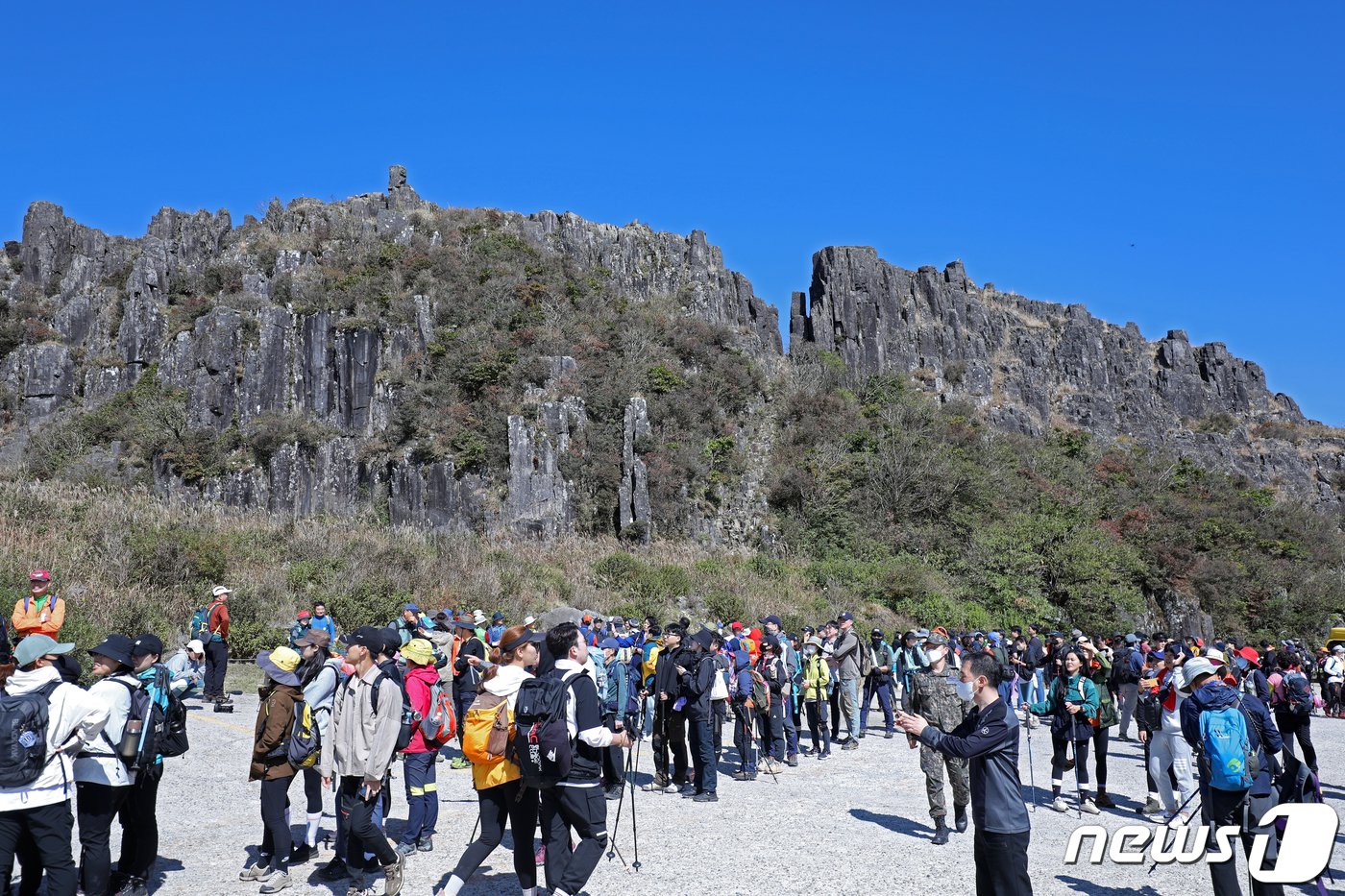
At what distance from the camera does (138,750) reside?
5383 mm

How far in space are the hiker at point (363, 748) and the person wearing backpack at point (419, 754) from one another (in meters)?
0.60

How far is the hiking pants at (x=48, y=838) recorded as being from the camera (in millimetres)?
4773

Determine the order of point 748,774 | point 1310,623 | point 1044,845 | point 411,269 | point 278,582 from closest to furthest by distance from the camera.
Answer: point 1044,845 < point 748,774 < point 278,582 < point 1310,623 < point 411,269

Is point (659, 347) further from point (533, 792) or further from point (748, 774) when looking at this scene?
point (533, 792)

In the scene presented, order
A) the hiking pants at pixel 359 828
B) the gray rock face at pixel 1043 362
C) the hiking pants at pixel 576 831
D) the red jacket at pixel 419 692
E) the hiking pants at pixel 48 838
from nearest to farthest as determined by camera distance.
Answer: the hiking pants at pixel 48 838, the hiking pants at pixel 576 831, the hiking pants at pixel 359 828, the red jacket at pixel 419 692, the gray rock face at pixel 1043 362

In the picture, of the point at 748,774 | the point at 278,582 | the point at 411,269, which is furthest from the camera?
the point at 411,269

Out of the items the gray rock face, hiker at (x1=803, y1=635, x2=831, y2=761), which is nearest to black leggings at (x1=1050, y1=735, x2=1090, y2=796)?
hiker at (x1=803, y1=635, x2=831, y2=761)

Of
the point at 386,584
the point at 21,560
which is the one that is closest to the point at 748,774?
the point at 386,584

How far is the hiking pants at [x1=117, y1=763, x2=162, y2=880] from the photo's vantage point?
230 inches

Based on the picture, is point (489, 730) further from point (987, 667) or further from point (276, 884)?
point (987, 667)

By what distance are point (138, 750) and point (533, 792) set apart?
2532mm

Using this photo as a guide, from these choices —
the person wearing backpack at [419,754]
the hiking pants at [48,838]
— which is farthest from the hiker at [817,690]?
the hiking pants at [48,838]

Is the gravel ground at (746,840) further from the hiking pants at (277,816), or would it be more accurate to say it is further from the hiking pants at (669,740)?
the hiking pants at (669,740)

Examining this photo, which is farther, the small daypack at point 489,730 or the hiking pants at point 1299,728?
the hiking pants at point 1299,728
